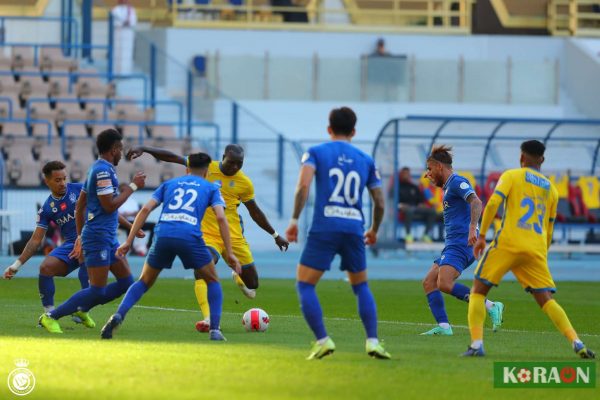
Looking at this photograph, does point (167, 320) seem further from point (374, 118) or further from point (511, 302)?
point (374, 118)

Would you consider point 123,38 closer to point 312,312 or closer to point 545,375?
point 312,312

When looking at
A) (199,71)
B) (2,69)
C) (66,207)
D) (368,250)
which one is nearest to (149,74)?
(199,71)

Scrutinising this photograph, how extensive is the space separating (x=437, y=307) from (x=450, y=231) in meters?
0.80

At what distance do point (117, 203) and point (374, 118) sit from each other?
27.8 m

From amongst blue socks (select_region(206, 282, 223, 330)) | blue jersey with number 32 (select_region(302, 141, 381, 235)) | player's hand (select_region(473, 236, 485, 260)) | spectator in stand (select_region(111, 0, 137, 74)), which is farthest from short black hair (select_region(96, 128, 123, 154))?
spectator in stand (select_region(111, 0, 137, 74))

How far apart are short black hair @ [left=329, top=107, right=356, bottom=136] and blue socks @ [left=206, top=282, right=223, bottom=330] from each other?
2254 mm

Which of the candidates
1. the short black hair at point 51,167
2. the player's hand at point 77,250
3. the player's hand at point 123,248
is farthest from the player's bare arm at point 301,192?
the short black hair at point 51,167

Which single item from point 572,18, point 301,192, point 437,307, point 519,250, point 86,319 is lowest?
point 86,319

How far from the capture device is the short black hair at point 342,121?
11312 mm

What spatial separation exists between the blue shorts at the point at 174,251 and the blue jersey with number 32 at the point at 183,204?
50 millimetres

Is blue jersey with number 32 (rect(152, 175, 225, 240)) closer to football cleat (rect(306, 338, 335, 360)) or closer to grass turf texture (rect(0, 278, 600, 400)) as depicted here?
grass turf texture (rect(0, 278, 600, 400))

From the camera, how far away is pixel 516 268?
39.2 feet

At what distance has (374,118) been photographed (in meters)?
40.6

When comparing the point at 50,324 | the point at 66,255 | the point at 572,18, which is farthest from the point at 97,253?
the point at 572,18
